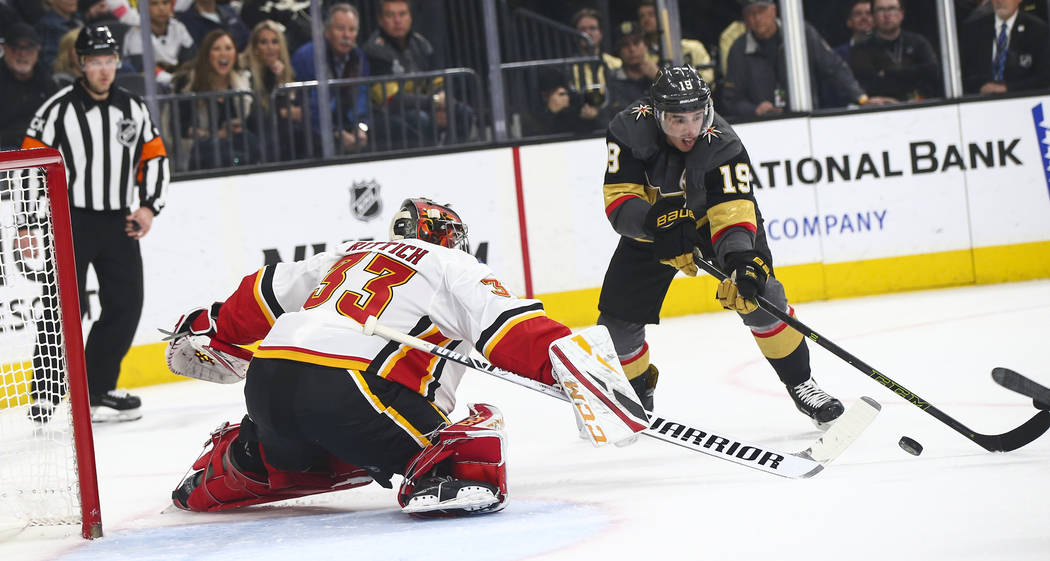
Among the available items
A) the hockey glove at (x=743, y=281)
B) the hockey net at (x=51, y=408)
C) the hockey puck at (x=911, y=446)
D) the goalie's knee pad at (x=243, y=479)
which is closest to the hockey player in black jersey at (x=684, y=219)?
the hockey glove at (x=743, y=281)

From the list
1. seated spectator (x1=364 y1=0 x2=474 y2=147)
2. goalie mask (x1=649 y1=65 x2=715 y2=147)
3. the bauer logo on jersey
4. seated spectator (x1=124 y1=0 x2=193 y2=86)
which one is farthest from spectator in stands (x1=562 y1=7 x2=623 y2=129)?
goalie mask (x1=649 y1=65 x2=715 y2=147)

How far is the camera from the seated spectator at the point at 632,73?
255 inches

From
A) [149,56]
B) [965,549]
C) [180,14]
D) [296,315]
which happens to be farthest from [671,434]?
[180,14]

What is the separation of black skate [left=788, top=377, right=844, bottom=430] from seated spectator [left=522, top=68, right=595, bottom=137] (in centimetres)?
297

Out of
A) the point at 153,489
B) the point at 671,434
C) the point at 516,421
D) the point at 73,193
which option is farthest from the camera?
the point at 73,193

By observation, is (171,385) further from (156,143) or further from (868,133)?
(868,133)

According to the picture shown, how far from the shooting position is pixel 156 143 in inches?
189

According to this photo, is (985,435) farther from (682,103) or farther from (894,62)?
(894,62)

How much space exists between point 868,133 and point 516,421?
3.16 metres

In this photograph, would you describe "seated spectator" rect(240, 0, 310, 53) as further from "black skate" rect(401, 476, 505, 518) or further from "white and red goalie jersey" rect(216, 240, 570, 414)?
"black skate" rect(401, 476, 505, 518)

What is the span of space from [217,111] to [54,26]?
0.97 m

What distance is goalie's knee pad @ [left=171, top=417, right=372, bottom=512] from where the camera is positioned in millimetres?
2906

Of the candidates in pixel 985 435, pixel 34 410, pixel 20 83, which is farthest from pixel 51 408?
pixel 20 83

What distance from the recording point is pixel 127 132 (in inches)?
187
